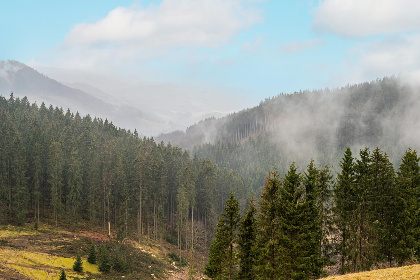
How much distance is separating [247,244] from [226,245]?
8.25 feet

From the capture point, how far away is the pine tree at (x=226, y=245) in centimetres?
2923

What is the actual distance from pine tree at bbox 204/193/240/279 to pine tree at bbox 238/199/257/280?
1.15 meters

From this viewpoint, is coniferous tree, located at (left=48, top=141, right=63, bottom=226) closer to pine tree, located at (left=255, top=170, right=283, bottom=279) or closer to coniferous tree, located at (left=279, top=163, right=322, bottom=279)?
pine tree, located at (left=255, top=170, right=283, bottom=279)

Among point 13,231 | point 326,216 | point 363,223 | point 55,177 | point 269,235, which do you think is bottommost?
point 13,231

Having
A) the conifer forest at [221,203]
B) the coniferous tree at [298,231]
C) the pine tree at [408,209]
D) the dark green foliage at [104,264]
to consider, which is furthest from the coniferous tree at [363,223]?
the dark green foliage at [104,264]

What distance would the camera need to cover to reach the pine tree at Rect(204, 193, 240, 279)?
29.2 metres

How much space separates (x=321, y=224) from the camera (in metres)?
28.2

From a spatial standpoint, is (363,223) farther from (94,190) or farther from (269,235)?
(94,190)

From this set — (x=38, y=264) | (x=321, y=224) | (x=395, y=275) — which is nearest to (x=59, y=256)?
(x=38, y=264)

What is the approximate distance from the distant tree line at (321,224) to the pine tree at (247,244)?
0.27ft

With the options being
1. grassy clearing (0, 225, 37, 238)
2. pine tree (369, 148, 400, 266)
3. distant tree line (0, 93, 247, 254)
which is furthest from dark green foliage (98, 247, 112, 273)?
pine tree (369, 148, 400, 266)

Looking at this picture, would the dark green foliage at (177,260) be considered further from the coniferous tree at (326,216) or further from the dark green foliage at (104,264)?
the coniferous tree at (326,216)

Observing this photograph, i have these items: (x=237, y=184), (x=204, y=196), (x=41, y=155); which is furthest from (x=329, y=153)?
(x=41, y=155)

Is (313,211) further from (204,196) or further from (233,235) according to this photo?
(204,196)
